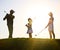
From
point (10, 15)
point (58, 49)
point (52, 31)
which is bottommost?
point (58, 49)

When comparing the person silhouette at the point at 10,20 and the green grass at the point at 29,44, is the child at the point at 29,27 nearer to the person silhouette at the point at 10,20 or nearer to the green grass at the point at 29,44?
the person silhouette at the point at 10,20

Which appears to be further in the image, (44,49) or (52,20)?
(52,20)

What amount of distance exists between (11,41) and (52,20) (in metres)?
3.73

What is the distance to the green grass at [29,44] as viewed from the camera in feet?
27.5

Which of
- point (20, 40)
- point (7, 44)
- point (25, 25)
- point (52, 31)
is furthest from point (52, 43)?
point (25, 25)

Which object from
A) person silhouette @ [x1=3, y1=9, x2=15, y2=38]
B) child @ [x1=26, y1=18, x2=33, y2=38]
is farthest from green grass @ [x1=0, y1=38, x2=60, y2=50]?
child @ [x1=26, y1=18, x2=33, y2=38]

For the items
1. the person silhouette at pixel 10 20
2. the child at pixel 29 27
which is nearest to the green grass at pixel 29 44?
the person silhouette at pixel 10 20

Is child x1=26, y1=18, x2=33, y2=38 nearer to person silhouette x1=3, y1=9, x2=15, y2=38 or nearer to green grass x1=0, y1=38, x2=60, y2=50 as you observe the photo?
person silhouette x1=3, y1=9, x2=15, y2=38

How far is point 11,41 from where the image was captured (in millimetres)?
8805

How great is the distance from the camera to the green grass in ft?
27.5

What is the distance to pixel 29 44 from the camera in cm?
862

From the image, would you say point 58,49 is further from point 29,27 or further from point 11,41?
point 29,27

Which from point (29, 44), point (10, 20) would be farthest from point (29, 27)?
point (29, 44)

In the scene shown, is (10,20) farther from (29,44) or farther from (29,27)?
(29,44)
